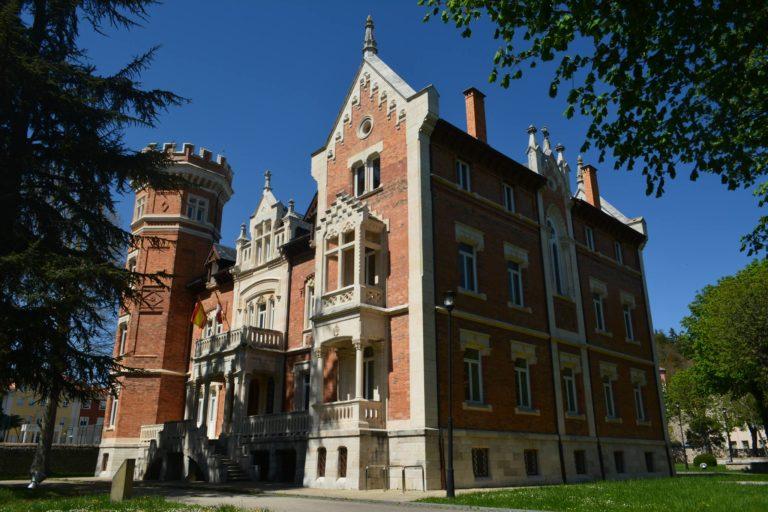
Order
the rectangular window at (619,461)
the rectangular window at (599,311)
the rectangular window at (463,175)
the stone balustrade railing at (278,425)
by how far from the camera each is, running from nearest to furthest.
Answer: the stone balustrade railing at (278,425) → the rectangular window at (463,175) → the rectangular window at (619,461) → the rectangular window at (599,311)

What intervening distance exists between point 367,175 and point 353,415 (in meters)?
9.69

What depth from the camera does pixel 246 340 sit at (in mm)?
25812

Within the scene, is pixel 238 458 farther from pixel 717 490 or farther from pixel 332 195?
pixel 717 490

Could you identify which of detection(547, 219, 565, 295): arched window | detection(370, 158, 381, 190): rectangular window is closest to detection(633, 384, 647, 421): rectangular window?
detection(547, 219, 565, 295): arched window

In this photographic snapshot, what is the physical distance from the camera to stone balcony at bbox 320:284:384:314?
20.7 m

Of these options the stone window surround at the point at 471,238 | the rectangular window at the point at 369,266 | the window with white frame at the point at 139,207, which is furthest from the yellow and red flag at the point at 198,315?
the stone window surround at the point at 471,238

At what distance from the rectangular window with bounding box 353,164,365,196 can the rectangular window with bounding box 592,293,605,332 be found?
13746 mm

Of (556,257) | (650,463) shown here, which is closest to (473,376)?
(556,257)

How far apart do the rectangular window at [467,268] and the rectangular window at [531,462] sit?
645 cm

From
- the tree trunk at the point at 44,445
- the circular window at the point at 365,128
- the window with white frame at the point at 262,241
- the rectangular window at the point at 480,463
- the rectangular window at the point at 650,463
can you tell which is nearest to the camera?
the tree trunk at the point at 44,445

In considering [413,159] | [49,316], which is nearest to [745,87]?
[413,159]

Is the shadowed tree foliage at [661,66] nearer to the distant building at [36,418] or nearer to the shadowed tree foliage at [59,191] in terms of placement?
the shadowed tree foliage at [59,191]

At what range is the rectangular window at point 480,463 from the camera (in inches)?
784

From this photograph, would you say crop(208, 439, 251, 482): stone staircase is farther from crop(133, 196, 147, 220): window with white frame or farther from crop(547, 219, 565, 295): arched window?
crop(133, 196, 147, 220): window with white frame
